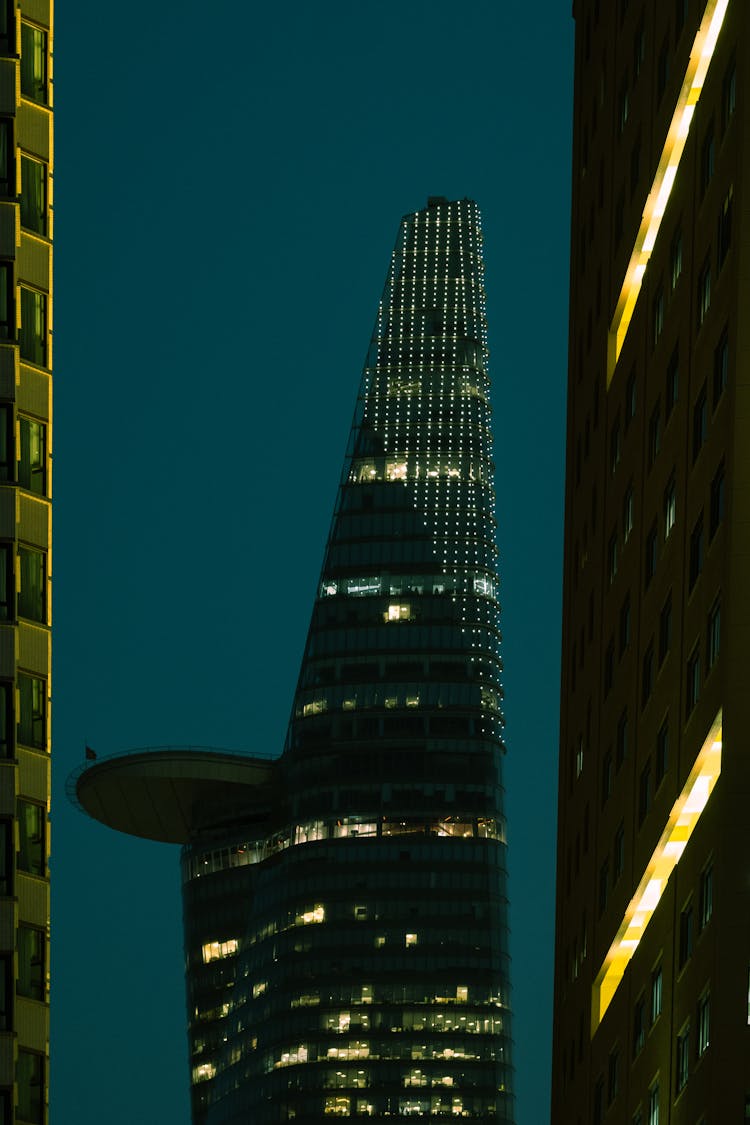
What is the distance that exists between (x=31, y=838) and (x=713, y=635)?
2143cm

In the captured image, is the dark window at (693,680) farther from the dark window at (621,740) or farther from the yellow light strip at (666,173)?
the yellow light strip at (666,173)

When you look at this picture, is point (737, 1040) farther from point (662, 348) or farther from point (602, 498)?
point (602, 498)

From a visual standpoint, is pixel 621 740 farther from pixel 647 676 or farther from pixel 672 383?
pixel 672 383

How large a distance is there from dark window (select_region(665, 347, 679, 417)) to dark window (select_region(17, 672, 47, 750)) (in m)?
20.1

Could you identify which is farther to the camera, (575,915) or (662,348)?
(575,915)

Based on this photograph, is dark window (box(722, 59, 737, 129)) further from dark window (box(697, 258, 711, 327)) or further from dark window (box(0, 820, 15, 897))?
dark window (box(0, 820, 15, 897))

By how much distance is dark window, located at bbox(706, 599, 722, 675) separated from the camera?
64438mm

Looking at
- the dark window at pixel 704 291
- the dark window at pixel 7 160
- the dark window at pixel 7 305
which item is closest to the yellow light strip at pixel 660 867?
the dark window at pixel 704 291

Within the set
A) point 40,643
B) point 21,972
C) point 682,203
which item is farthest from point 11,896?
point 682,203

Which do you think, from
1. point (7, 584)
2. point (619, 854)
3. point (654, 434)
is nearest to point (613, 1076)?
point (619, 854)

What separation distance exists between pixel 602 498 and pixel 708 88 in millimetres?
21154

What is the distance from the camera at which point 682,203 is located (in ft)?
245

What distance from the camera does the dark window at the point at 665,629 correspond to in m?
72.1

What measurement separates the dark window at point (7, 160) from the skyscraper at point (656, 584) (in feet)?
65.1
